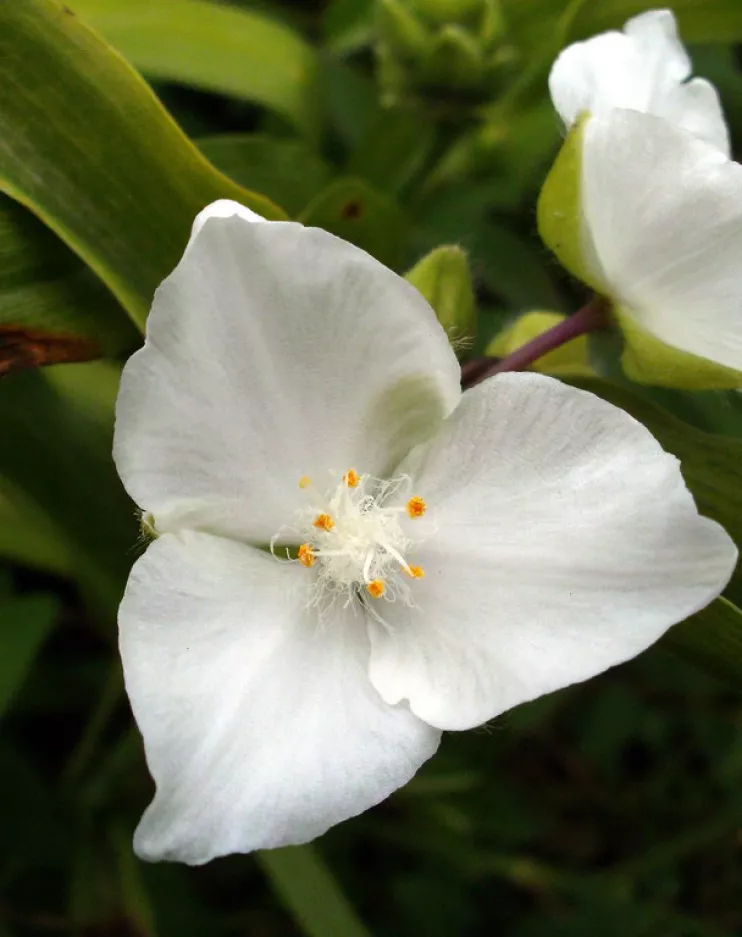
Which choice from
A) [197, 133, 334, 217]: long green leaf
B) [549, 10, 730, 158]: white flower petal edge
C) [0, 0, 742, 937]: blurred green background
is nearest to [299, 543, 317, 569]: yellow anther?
[0, 0, 742, 937]: blurred green background

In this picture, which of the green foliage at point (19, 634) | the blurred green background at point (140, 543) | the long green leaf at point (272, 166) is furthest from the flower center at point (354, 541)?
the long green leaf at point (272, 166)

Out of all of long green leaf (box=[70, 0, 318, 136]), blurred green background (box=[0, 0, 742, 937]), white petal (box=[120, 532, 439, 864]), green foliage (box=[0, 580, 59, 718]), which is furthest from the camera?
long green leaf (box=[70, 0, 318, 136])

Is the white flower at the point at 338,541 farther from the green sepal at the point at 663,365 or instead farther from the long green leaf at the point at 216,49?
the long green leaf at the point at 216,49

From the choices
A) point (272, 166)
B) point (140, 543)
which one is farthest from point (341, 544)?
point (272, 166)

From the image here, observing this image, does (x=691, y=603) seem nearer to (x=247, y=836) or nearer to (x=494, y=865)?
(x=247, y=836)

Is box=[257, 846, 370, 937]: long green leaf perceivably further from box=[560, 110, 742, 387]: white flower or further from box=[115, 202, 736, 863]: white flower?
box=[560, 110, 742, 387]: white flower

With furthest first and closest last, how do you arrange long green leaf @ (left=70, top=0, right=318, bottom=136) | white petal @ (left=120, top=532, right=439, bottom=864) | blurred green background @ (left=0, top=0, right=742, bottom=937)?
1. long green leaf @ (left=70, top=0, right=318, bottom=136)
2. blurred green background @ (left=0, top=0, right=742, bottom=937)
3. white petal @ (left=120, top=532, right=439, bottom=864)

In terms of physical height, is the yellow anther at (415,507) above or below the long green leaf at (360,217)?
below
